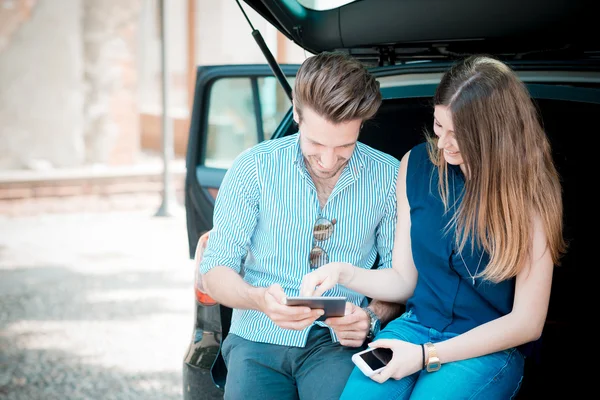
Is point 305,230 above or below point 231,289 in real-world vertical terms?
above

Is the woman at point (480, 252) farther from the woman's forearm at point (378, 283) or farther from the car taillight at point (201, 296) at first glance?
the car taillight at point (201, 296)

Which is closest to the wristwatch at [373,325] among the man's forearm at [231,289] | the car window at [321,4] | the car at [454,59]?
the man's forearm at [231,289]

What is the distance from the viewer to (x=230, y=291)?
220cm

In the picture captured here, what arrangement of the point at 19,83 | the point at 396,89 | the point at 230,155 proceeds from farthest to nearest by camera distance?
the point at 19,83 → the point at 230,155 → the point at 396,89

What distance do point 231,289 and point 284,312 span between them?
Answer: 26 cm

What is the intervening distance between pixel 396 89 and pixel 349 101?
18.4 inches

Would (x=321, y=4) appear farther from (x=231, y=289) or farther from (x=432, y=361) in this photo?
(x=432, y=361)

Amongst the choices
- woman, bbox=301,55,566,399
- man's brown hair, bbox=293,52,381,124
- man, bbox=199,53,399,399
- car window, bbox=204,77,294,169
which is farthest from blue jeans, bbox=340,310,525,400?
car window, bbox=204,77,294,169

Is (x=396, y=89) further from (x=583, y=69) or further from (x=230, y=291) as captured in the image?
(x=230, y=291)

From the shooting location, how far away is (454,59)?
8.80ft

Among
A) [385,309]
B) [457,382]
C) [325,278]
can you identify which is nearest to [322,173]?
[325,278]

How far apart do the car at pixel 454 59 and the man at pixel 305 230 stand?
10.7 inches

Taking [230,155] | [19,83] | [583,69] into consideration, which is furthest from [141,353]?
[19,83]

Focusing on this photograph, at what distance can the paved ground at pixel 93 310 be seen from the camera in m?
4.02
